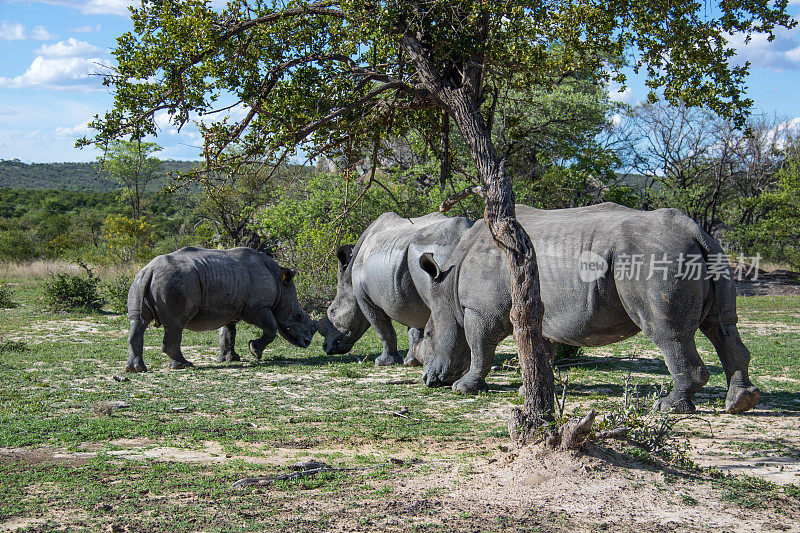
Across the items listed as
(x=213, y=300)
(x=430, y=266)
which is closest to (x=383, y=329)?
(x=430, y=266)

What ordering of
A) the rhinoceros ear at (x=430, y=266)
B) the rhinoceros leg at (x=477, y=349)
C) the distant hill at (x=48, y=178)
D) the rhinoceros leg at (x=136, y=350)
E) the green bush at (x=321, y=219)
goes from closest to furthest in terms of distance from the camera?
1. the rhinoceros leg at (x=477, y=349)
2. the rhinoceros ear at (x=430, y=266)
3. the rhinoceros leg at (x=136, y=350)
4. the green bush at (x=321, y=219)
5. the distant hill at (x=48, y=178)

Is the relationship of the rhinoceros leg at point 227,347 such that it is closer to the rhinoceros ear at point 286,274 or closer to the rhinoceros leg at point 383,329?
the rhinoceros ear at point 286,274

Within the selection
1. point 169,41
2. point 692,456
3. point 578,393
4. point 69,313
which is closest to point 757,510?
point 692,456

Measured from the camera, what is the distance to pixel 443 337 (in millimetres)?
9719

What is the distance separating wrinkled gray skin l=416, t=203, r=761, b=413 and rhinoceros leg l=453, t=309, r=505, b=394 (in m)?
0.01

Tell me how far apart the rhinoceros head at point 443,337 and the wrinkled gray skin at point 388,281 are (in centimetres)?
47

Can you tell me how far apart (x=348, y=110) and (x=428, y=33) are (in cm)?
100

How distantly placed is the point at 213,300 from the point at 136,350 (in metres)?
1.62

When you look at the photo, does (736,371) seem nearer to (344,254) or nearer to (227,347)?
(344,254)

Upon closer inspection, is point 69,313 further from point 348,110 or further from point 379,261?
point 348,110

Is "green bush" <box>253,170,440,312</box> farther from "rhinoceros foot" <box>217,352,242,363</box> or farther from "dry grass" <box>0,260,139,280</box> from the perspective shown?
"dry grass" <box>0,260,139,280</box>

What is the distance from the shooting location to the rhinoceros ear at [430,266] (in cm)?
995

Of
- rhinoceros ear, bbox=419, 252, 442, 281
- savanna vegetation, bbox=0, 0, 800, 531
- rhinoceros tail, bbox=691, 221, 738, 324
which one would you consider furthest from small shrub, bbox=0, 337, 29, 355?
rhinoceros tail, bbox=691, 221, 738, 324

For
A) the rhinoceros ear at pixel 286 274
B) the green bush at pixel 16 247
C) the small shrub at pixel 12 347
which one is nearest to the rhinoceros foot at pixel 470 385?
the rhinoceros ear at pixel 286 274
